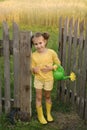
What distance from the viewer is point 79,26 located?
600cm

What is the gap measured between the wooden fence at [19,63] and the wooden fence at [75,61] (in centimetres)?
86

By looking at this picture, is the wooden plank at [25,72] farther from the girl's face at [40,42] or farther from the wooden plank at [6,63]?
the wooden plank at [6,63]

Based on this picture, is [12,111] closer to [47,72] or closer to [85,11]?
[47,72]

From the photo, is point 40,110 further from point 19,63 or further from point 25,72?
point 19,63

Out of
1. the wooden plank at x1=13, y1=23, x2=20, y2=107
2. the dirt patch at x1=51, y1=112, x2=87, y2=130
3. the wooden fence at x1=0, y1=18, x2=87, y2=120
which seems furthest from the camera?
the dirt patch at x1=51, y1=112, x2=87, y2=130

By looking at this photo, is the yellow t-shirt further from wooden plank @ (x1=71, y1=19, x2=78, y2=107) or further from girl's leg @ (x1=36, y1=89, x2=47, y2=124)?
wooden plank @ (x1=71, y1=19, x2=78, y2=107)

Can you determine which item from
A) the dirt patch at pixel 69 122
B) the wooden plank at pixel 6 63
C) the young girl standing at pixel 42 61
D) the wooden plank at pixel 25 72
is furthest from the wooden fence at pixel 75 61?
the wooden plank at pixel 6 63

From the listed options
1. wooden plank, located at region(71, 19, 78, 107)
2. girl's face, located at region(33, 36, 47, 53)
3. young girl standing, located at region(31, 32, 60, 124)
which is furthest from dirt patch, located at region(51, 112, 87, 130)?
girl's face, located at region(33, 36, 47, 53)

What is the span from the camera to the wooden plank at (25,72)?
573 cm

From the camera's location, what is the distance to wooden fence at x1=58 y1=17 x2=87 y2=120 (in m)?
6.09

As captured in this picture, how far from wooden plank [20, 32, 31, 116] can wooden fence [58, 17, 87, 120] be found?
84cm

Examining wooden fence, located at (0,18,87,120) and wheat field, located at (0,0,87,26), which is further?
wheat field, located at (0,0,87,26)

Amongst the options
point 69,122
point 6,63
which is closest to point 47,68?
point 6,63

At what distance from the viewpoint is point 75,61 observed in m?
6.36
